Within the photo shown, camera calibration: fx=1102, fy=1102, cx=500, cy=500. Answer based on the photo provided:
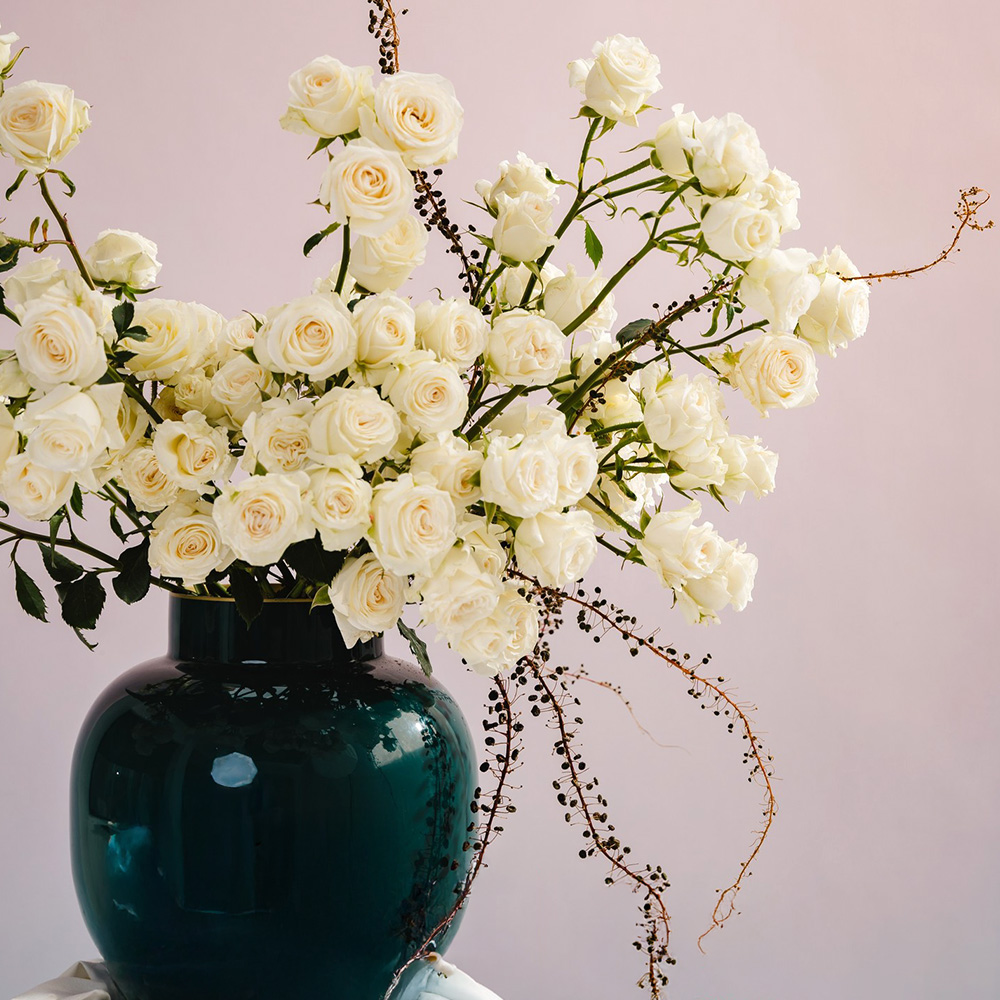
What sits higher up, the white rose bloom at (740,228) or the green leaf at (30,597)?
the white rose bloom at (740,228)

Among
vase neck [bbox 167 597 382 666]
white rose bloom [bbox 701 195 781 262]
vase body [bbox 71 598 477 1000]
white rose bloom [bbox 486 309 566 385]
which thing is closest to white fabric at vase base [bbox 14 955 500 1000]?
vase body [bbox 71 598 477 1000]

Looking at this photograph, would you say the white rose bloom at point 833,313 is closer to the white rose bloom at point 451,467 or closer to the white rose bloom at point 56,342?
the white rose bloom at point 451,467

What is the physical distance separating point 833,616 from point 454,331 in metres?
1.28

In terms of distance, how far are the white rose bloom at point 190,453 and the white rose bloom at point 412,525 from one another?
0.12 m

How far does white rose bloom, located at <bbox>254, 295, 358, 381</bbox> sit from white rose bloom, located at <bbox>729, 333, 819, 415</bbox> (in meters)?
0.26

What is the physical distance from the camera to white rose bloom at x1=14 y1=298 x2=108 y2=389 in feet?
2.05

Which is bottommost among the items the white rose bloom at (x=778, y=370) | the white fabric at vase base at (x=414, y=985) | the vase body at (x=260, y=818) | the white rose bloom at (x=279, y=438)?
the white fabric at vase base at (x=414, y=985)

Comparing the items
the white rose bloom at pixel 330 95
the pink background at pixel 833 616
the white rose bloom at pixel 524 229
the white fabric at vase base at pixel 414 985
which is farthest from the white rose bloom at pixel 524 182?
the pink background at pixel 833 616

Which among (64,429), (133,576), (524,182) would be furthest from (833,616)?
(64,429)

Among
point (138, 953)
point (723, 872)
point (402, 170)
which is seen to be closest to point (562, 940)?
point (723, 872)

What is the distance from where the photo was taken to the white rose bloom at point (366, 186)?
2.02ft

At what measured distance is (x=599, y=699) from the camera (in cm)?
179

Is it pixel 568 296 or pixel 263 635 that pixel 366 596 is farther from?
pixel 568 296

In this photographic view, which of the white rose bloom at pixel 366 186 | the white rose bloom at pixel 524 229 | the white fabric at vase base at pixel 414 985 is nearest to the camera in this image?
the white rose bloom at pixel 366 186
